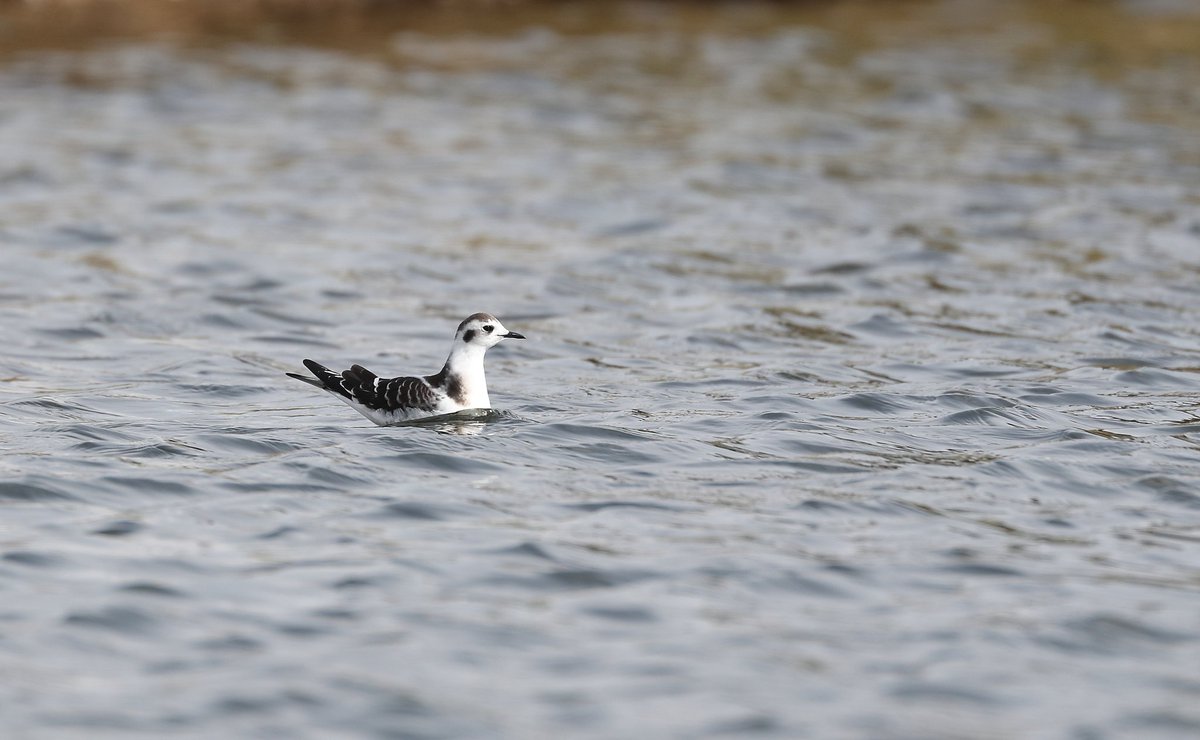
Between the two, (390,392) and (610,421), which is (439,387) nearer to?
(390,392)

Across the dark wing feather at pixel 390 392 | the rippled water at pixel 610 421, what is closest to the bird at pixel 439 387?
the dark wing feather at pixel 390 392

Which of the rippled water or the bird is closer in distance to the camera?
the rippled water

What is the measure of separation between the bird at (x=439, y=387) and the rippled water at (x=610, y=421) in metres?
0.21

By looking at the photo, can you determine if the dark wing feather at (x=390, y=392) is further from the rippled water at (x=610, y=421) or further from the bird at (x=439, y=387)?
the rippled water at (x=610, y=421)

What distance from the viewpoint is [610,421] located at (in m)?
14.1

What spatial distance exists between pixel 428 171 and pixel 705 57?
11026mm

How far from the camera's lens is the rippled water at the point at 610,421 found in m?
8.97

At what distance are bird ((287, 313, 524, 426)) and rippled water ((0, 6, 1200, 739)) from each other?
0.68ft

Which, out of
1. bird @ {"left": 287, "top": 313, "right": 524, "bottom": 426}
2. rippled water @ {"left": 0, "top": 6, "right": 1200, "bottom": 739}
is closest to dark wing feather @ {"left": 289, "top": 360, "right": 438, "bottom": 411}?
bird @ {"left": 287, "top": 313, "right": 524, "bottom": 426}

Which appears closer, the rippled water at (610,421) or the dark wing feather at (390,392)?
the rippled water at (610,421)

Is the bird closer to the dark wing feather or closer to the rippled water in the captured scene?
the dark wing feather

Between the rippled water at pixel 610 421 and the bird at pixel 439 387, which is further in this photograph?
the bird at pixel 439 387

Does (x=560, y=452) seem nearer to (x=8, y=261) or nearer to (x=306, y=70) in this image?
(x=8, y=261)

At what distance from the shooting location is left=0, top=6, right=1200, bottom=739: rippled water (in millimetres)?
8969
